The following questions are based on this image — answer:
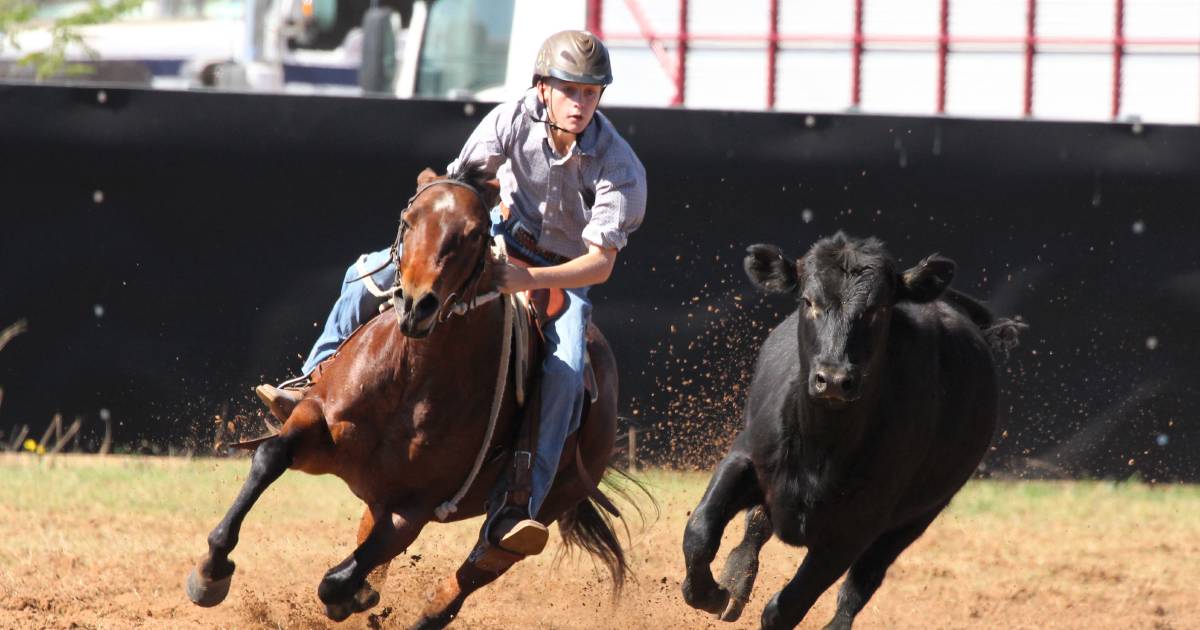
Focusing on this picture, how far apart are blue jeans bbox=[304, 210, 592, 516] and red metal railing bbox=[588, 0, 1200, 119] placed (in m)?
5.23

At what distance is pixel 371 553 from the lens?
4836 mm

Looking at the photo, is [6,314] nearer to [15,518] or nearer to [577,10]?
[15,518]

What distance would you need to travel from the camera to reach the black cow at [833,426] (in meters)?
5.09

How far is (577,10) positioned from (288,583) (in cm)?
518

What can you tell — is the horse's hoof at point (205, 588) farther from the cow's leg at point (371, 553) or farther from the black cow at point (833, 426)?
the black cow at point (833, 426)

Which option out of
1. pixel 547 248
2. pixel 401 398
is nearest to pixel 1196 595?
pixel 547 248

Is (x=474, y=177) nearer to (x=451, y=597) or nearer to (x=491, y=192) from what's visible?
(x=491, y=192)

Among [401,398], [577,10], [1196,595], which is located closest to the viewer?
[401,398]

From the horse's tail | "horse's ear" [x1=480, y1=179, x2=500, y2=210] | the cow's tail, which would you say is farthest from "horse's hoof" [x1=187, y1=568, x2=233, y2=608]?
the cow's tail

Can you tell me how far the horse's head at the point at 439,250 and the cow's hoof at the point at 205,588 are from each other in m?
1.06

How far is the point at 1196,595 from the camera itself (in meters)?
6.94

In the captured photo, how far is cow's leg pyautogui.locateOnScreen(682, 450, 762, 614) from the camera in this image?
5414 mm

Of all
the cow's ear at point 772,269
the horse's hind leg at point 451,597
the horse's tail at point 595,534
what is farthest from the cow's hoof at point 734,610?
the cow's ear at point 772,269

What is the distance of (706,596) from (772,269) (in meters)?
1.15
